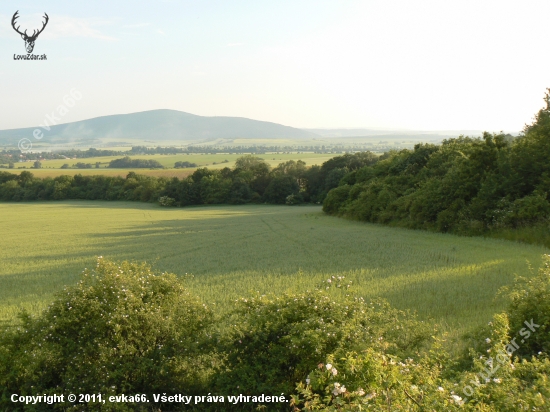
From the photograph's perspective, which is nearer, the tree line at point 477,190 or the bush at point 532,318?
the bush at point 532,318

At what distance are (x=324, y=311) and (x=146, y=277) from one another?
10.8 feet

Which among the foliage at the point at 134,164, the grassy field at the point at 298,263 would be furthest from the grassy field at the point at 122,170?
the grassy field at the point at 298,263

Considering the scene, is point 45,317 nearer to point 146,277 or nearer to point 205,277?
point 146,277

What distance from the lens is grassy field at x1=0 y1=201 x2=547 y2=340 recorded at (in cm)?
1243

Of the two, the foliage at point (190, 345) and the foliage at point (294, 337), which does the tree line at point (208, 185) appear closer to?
the foliage at point (294, 337)

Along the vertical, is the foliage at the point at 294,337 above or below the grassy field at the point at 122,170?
above

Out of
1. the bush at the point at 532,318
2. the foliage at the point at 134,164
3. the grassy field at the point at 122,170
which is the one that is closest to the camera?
the bush at the point at 532,318

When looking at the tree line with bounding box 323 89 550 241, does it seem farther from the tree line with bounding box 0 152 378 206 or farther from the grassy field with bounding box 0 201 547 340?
the tree line with bounding box 0 152 378 206

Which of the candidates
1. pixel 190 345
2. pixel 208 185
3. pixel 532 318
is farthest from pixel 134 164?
pixel 532 318

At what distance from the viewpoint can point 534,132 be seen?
28438mm

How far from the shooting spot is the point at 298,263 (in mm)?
18703

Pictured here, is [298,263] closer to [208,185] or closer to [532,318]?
[532,318]

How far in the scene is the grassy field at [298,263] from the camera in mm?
12430

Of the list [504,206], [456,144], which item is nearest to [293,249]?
[504,206]
